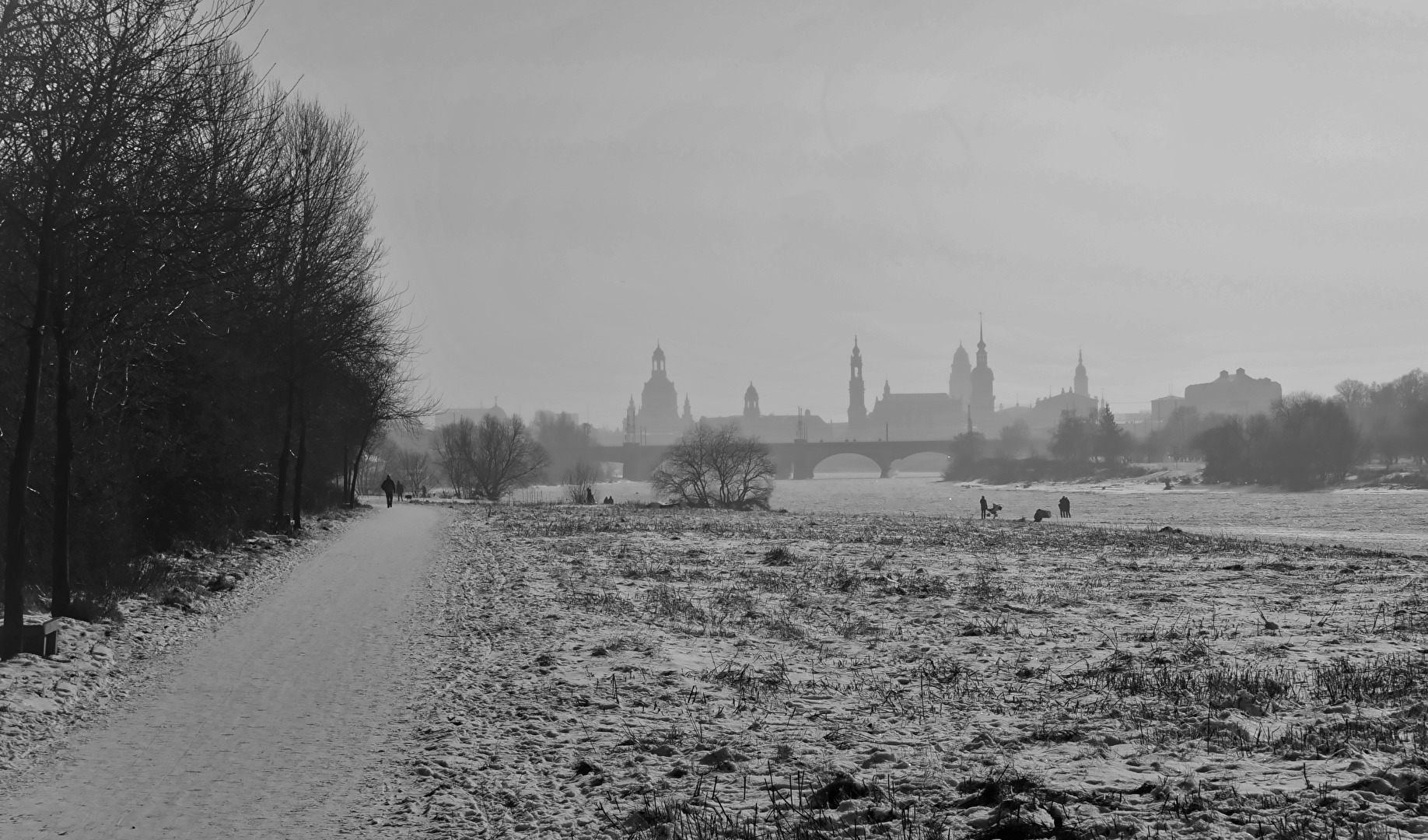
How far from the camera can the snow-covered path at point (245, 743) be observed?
6496mm

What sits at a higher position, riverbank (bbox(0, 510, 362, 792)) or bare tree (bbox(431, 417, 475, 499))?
bare tree (bbox(431, 417, 475, 499))

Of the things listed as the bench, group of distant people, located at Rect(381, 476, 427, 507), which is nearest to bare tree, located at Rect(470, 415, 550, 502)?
group of distant people, located at Rect(381, 476, 427, 507)

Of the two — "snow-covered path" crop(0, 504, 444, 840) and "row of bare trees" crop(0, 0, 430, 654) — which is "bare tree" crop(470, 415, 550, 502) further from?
"snow-covered path" crop(0, 504, 444, 840)

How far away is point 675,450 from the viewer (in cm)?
7044

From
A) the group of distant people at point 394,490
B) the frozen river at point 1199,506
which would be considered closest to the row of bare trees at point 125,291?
the group of distant people at point 394,490

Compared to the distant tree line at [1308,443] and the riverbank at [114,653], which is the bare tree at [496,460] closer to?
the riverbank at [114,653]

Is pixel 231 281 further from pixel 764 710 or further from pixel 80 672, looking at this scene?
pixel 764 710

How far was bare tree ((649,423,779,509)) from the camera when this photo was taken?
67750 mm

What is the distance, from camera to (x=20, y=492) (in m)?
11.9

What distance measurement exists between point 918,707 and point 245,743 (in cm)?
551

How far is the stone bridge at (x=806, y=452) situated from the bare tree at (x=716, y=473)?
9601cm

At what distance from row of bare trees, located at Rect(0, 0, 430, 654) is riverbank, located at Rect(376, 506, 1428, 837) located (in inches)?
214

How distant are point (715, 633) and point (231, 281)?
1495 centimetres

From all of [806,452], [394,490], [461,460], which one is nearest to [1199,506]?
[394,490]
